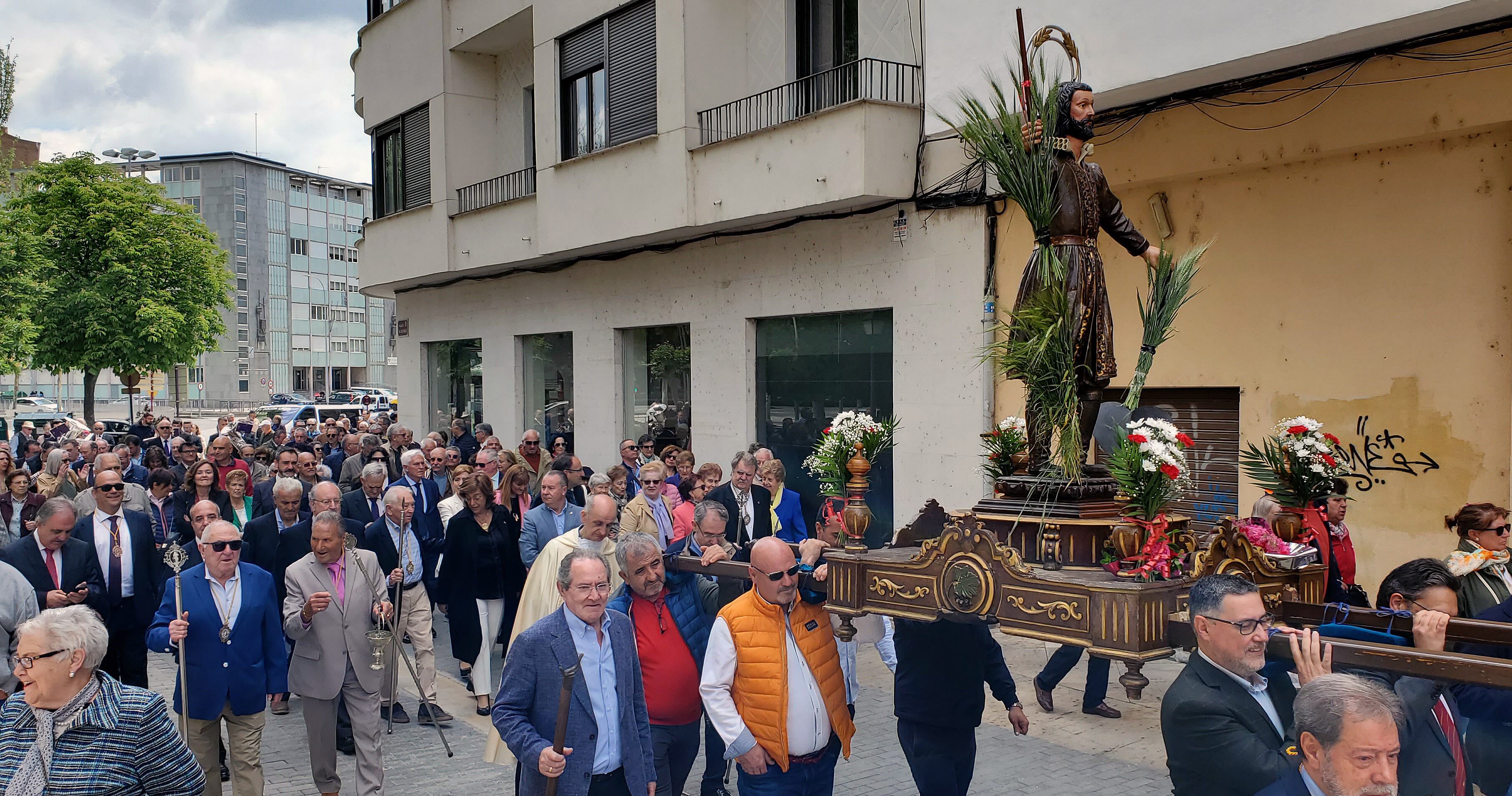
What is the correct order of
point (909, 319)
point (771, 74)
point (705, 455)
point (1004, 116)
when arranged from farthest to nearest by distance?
1. point (705, 455)
2. point (771, 74)
3. point (909, 319)
4. point (1004, 116)

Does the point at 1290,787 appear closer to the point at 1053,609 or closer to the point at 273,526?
the point at 1053,609

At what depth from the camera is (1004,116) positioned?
475 centimetres

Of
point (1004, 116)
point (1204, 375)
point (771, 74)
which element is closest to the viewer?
point (1004, 116)

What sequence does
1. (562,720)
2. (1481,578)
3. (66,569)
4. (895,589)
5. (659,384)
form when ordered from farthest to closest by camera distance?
1. (659,384)
2. (66,569)
3. (1481,578)
4. (895,589)
5. (562,720)

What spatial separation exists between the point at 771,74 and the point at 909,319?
386cm

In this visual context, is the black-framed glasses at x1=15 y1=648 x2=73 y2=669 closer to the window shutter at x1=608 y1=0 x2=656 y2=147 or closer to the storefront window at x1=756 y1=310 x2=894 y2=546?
the storefront window at x1=756 y1=310 x2=894 y2=546

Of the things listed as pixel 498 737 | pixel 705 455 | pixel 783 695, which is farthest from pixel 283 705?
pixel 705 455

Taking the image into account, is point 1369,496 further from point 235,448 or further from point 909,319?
point 235,448

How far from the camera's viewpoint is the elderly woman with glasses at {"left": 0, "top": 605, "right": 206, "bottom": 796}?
12.7 ft

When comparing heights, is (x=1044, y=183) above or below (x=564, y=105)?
below

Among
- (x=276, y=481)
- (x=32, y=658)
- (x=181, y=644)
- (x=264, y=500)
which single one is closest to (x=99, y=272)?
(x=264, y=500)

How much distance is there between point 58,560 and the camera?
24.1 ft

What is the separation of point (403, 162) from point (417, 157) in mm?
568

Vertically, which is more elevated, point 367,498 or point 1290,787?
point 367,498
